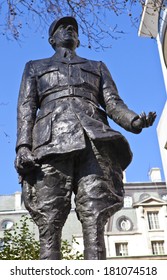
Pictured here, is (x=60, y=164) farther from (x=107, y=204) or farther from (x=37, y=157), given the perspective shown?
(x=107, y=204)

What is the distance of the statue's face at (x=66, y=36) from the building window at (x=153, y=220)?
30463mm

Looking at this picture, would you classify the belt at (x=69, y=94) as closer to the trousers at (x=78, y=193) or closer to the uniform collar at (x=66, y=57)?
the uniform collar at (x=66, y=57)

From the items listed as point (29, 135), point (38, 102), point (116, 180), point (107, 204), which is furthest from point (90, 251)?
point (38, 102)

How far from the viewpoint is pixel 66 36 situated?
15.3ft

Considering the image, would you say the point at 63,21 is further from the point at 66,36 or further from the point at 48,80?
the point at 48,80

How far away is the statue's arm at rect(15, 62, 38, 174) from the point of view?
12.6 feet

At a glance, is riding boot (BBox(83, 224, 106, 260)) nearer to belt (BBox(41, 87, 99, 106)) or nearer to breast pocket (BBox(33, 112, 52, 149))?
breast pocket (BBox(33, 112, 52, 149))

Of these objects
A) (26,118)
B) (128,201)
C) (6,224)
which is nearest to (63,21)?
(26,118)

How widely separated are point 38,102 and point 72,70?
0.45 metres

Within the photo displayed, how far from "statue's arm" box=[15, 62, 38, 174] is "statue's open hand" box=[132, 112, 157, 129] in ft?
3.04

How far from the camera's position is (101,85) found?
4527 mm

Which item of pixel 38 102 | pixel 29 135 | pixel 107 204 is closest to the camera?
pixel 107 204

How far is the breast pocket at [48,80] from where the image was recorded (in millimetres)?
4332

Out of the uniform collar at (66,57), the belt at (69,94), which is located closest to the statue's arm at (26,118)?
the belt at (69,94)
